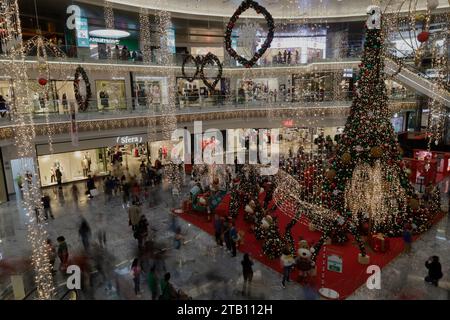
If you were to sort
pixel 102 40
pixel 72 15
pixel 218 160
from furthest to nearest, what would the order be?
pixel 218 160
pixel 102 40
pixel 72 15

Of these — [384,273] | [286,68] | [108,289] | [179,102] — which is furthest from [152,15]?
[384,273]

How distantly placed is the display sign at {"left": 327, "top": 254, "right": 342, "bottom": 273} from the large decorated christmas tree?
2085mm

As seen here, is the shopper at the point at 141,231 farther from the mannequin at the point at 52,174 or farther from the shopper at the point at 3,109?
the mannequin at the point at 52,174

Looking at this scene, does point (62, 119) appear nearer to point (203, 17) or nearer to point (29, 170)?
point (29, 170)

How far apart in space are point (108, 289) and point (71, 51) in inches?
553

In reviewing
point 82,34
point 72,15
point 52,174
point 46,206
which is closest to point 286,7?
point 82,34

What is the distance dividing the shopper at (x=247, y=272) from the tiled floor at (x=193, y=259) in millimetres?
147

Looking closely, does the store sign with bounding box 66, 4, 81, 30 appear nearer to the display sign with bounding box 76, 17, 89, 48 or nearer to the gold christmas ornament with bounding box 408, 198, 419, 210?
the display sign with bounding box 76, 17, 89, 48

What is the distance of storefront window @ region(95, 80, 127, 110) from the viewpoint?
1709 centimetres

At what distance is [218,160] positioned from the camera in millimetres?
24234

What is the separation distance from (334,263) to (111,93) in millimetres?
18331

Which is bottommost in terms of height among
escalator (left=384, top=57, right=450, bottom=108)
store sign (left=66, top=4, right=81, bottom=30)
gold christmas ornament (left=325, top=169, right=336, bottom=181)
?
gold christmas ornament (left=325, top=169, right=336, bottom=181)

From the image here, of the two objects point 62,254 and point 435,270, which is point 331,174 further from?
point 62,254

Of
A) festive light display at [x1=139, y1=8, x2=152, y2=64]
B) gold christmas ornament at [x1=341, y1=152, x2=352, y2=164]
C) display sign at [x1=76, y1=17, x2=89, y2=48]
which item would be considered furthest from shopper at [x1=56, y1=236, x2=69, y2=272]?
festive light display at [x1=139, y1=8, x2=152, y2=64]
